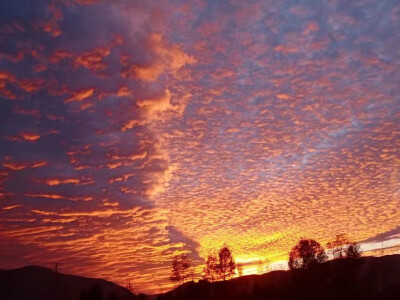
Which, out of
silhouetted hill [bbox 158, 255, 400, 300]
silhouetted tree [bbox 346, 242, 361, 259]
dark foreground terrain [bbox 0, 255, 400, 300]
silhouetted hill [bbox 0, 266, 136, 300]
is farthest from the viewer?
silhouetted hill [bbox 0, 266, 136, 300]

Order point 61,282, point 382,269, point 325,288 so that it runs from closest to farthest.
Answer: point 325,288, point 382,269, point 61,282

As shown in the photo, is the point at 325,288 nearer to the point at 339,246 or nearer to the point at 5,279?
the point at 339,246

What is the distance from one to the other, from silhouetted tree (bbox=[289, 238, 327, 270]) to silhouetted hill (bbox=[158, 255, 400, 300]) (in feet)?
17.0

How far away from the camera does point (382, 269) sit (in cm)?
11281

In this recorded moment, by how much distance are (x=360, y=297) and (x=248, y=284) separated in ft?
186

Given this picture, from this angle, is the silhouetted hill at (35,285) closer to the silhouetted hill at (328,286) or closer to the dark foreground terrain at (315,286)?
the dark foreground terrain at (315,286)

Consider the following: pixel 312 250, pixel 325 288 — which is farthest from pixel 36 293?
pixel 325 288

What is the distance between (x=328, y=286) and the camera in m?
70.8

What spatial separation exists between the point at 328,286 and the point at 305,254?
32860 millimetres

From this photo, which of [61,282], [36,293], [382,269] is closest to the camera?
[382,269]

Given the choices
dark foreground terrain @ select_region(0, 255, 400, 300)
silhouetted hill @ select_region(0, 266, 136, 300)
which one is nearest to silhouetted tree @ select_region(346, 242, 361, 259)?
dark foreground terrain @ select_region(0, 255, 400, 300)

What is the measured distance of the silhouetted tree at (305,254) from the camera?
10100 cm

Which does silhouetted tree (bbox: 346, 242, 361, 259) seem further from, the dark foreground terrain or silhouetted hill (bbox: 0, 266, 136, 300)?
silhouetted hill (bbox: 0, 266, 136, 300)

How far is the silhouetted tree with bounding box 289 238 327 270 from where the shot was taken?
101000mm
